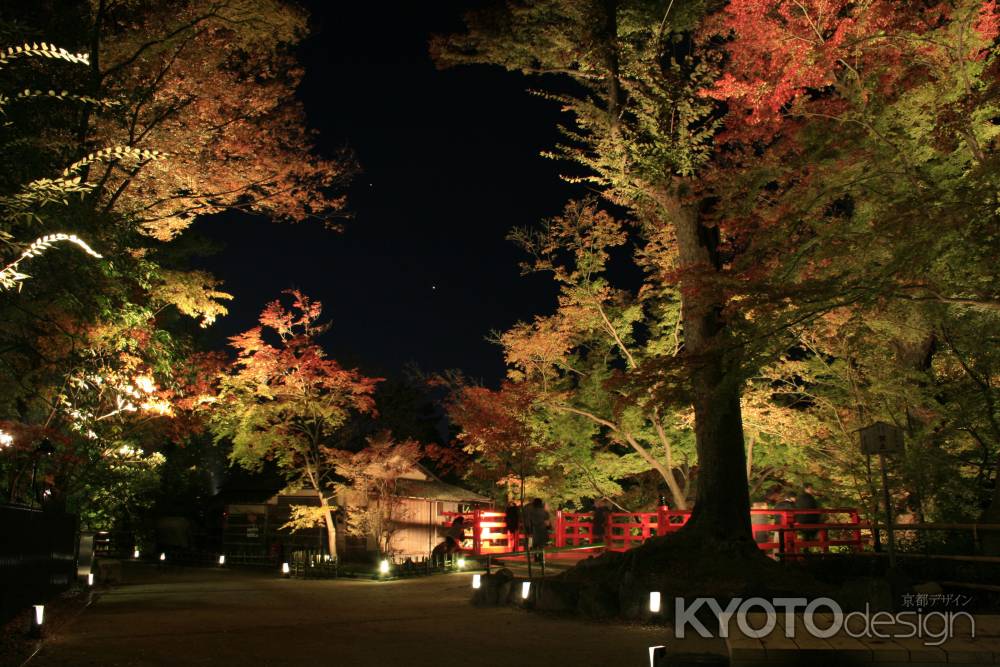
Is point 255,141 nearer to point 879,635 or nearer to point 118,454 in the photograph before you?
point 118,454

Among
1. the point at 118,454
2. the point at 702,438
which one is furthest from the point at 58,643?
the point at 702,438

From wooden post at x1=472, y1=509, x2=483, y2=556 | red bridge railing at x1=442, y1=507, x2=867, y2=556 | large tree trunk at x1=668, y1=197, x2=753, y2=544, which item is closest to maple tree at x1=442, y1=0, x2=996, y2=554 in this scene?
large tree trunk at x1=668, y1=197, x2=753, y2=544

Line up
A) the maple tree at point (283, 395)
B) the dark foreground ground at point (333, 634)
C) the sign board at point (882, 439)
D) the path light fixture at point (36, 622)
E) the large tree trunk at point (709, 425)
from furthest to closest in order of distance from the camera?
the maple tree at point (283, 395)
the large tree trunk at point (709, 425)
the sign board at point (882, 439)
the path light fixture at point (36, 622)
the dark foreground ground at point (333, 634)

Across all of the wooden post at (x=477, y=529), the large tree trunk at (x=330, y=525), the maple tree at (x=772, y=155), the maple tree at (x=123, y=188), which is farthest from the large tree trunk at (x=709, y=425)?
the large tree trunk at (x=330, y=525)

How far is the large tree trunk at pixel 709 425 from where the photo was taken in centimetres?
1123

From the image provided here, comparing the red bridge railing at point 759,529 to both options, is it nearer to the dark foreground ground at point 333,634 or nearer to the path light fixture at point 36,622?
the dark foreground ground at point 333,634

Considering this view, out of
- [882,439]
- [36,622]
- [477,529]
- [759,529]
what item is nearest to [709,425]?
[882,439]

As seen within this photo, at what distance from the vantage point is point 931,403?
13.9 meters

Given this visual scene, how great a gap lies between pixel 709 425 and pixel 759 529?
14.3 feet

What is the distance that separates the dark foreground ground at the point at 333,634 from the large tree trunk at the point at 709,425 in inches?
114

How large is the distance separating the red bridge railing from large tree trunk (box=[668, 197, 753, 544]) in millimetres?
1237

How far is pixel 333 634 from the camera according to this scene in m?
9.30

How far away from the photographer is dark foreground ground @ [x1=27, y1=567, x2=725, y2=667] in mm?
7594

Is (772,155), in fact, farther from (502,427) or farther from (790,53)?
(502,427)
